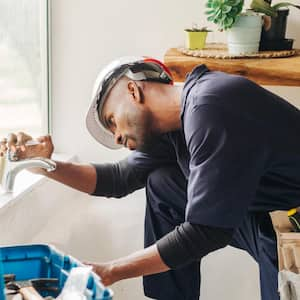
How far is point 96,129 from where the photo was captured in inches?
64.7

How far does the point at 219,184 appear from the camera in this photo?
1293 millimetres

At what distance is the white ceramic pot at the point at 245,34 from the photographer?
5.57ft

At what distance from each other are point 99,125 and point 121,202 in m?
0.51

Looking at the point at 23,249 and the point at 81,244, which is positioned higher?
the point at 23,249

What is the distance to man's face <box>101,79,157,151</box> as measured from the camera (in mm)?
1510

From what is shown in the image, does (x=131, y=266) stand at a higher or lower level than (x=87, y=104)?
lower

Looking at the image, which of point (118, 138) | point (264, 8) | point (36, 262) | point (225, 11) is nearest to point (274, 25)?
point (264, 8)

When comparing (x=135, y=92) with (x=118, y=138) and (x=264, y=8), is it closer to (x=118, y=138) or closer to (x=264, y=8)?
(x=118, y=138)

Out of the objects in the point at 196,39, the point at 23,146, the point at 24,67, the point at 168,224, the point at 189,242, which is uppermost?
the point at 196,39

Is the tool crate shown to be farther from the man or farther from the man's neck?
the man's neck

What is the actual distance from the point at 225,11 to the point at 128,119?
410 millimetres

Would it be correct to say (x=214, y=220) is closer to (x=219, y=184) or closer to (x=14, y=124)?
(x=219, y=184)

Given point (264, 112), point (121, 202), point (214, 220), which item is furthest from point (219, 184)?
point (121, 202)

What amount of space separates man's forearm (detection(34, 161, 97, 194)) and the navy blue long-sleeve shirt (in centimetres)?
42
